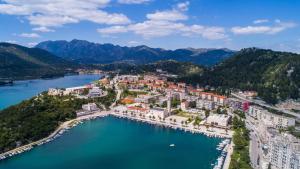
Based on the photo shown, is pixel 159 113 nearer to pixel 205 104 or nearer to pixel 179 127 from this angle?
pixel 179 127

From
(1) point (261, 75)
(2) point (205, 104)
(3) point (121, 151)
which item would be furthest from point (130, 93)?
(1) point (261, 75)

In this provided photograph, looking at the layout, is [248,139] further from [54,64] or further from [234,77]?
[54,64]

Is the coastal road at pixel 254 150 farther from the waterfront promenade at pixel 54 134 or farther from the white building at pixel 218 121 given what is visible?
the waterfront promenade at pixel 54 134

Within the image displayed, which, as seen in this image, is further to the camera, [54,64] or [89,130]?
[54,64]

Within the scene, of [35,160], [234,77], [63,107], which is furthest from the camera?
[234,77]

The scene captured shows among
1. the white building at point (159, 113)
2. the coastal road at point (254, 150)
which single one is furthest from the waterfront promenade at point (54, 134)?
the coastal road at point (254, 150)

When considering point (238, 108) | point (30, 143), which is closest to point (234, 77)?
point (238, 108)

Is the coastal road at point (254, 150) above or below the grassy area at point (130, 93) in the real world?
below
